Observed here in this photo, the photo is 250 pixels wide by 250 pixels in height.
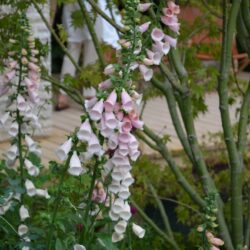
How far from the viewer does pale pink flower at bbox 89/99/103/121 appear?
2252 mm

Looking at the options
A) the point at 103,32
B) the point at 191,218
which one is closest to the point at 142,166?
the point at 191,218

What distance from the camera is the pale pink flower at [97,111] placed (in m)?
2.25

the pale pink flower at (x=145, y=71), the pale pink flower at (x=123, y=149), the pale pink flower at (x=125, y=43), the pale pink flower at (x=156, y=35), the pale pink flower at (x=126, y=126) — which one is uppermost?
the pale pink flower at (x=125, y=43)

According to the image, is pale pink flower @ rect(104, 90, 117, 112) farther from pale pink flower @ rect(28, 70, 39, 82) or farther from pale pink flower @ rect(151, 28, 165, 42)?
pale pink flower @ rect(28, 70, 39, 82)

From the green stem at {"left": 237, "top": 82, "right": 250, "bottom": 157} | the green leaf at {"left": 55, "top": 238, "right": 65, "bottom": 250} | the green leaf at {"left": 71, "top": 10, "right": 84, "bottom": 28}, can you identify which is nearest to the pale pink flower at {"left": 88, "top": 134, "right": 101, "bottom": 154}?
the green leaf at {"left": 55, "top": 238, "right": 65, "bottom": 250}

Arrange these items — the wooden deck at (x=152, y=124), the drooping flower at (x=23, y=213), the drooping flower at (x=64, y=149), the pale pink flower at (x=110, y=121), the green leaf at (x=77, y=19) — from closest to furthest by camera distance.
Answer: the pale pink flower at (x=110, y=121), the drooping flower at (x=64, y=149), the drooping flower at (x=23, y=213), the green leaf at (x=77, y=19), the wooden deck at (x=152, y=124)

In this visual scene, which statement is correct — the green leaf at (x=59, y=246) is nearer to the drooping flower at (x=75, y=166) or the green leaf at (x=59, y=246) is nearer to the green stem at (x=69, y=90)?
the drooping flower at (x=75, y=166)

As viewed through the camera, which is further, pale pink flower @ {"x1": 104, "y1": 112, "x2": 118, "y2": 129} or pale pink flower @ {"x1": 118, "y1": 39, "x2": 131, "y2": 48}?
pale pink flower @ {"x1": 118, "y1": 39, "x2": 131, "y2": 48}

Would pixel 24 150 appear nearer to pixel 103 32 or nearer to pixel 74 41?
pixel 103 32

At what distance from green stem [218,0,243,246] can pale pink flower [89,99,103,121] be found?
3.95 feet

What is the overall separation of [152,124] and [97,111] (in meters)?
5.09

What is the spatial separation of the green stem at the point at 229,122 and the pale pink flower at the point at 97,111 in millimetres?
1204

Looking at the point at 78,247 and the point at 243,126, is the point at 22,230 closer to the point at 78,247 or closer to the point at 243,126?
the point at 78,247

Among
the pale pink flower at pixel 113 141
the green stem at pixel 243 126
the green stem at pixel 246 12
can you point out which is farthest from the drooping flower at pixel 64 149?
the green stem at pixel 246 12
